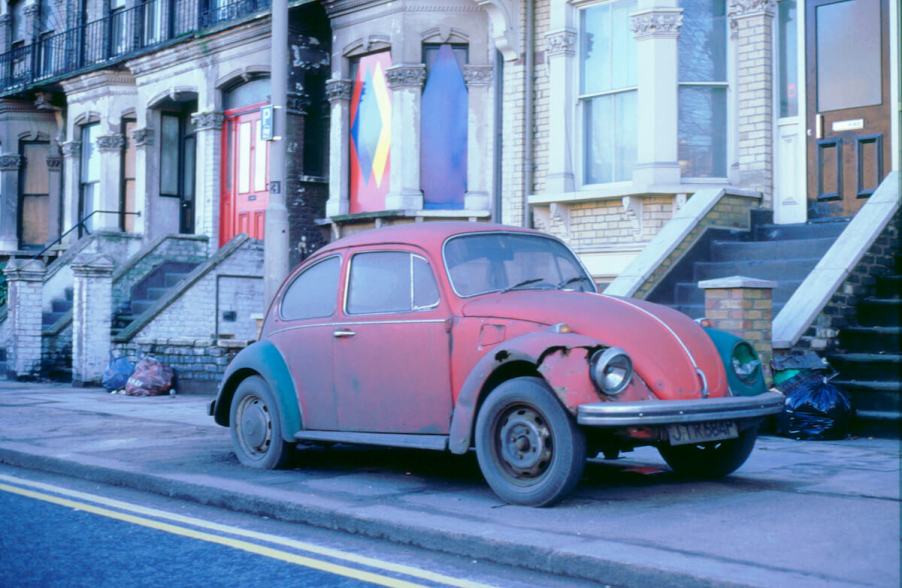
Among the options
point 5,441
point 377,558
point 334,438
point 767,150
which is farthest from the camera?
point 767,150

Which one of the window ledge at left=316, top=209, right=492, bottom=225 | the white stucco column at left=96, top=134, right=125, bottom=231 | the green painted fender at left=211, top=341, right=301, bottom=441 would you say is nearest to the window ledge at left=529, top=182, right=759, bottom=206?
the window ledge at left=316, top=209, right=492, bottom=225

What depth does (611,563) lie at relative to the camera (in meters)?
5.40

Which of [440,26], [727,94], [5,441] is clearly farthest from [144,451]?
[440,26]

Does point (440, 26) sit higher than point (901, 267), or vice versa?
point (440, 26)

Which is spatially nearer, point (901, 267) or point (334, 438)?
point (334, 438)

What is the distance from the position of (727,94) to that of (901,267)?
12.9 ft

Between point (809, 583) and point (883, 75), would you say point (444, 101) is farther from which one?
point (809, 583)

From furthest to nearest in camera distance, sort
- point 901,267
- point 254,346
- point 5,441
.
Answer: point 901,267 < point 5,441 < point 254,346

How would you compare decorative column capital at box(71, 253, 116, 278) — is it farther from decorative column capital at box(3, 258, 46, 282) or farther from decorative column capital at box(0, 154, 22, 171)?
→ decorative column capital at box(0, 154, 22, 171)

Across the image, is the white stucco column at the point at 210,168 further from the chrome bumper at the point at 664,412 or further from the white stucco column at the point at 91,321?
the chrome bumper at the point at 664,412

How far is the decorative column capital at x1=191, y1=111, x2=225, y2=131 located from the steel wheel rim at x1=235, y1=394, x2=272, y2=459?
1478cm

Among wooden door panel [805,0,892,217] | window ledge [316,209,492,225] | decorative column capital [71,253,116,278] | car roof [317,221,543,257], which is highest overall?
wooden door panel [805,0,892,217]

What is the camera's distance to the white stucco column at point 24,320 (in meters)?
19.7

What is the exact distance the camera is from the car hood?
22.4 feet
